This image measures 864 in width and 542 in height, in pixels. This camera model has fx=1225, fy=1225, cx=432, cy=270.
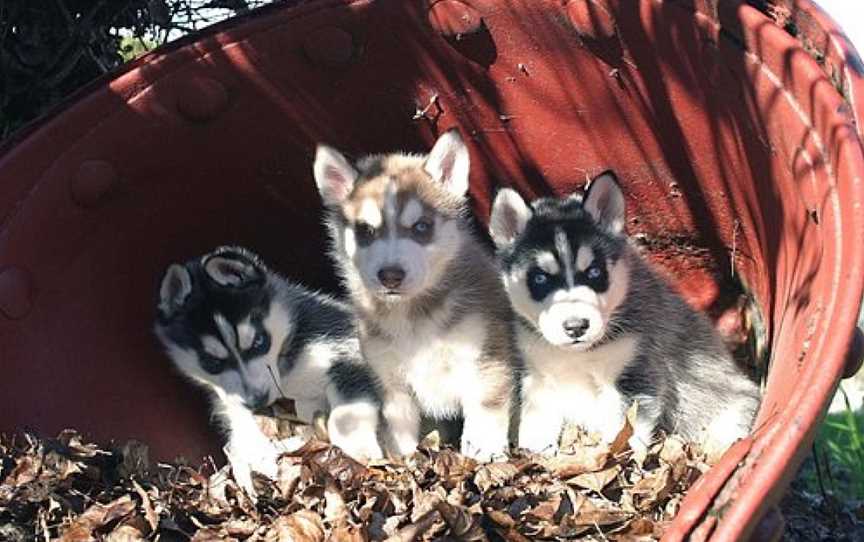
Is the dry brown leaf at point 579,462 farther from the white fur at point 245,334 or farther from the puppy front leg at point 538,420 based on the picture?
the white fur at point 245,334

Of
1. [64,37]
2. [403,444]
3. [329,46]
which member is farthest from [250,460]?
[64,37]

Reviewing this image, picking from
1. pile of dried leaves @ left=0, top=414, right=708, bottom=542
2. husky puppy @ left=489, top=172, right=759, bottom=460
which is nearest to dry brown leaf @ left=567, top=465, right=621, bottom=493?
pile of dried leaves @ left=0, top=414, right=708, bottom=542

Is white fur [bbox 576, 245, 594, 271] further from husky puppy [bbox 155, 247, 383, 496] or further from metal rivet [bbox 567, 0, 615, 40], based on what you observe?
husky puppy [bbox 155, 247, 383, 496]

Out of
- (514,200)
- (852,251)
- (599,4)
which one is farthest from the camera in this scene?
(514,200)

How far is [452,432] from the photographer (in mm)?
4031

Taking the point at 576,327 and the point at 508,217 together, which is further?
the point at 508,217

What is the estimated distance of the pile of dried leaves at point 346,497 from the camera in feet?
9.29

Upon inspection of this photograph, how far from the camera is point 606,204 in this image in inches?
143

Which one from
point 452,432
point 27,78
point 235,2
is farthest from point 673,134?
point 27,78

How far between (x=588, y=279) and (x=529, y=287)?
175 millimetres

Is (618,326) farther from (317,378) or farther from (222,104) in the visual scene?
(222,104)

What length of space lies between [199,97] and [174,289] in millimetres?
622

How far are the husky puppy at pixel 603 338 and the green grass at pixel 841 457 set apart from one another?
726mm

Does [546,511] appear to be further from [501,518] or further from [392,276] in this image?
[392,276]
